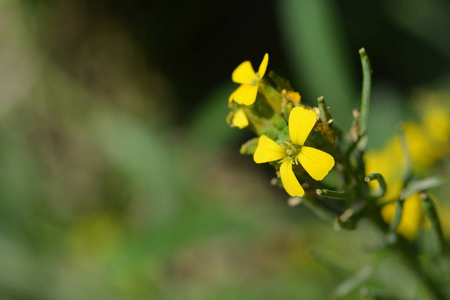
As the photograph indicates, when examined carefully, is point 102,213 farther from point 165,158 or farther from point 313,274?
point 313,274

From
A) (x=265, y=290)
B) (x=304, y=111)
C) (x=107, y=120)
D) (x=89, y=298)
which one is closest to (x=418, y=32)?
(x=265, y=290)

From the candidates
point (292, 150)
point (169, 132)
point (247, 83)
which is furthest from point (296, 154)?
point (169, 132)

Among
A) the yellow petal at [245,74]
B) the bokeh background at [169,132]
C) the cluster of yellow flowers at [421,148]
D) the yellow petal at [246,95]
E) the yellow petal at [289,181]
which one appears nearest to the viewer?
the yellow petal at [289,181]

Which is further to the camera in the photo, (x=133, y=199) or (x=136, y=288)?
(x=133, y=199)

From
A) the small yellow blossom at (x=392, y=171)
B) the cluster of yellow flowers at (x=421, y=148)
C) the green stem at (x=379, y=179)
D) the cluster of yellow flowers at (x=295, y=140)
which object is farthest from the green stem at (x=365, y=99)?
the cluster of yellow flowers at (x=421, y=148)

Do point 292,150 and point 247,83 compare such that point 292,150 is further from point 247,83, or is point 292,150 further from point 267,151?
point 247,83

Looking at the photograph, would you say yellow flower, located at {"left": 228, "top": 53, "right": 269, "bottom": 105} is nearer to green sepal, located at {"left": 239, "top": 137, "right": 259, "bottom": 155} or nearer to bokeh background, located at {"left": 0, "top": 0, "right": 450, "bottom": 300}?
green sepal, located at {"left": 239, "top": 137, "right": 259, "bottom": 155}

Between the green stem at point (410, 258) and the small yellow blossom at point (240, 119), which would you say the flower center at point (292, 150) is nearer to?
the small yellow blossom at point (240, 119)

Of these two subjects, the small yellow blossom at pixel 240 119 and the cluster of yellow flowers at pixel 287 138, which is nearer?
the cluster of yellow flowers at pixel 287 138

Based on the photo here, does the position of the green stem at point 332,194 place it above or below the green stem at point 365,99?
below
